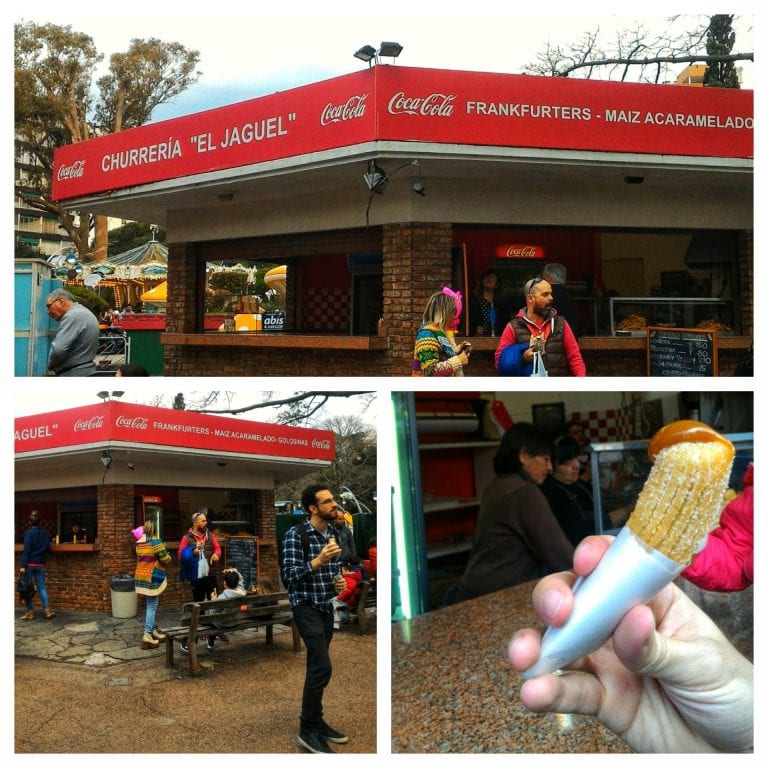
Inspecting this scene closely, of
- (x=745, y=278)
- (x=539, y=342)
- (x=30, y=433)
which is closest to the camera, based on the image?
(x=30, y=433)

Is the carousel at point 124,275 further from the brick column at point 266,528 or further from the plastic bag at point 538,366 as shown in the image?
the brick column at point 266,528

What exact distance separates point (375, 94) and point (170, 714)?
17.7 feet

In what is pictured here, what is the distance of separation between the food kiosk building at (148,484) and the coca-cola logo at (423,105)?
4.87m

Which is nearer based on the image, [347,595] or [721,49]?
[347,595]

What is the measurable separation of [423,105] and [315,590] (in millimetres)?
5251

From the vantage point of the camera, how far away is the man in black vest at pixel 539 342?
4.25m

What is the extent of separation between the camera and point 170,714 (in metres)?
2.62

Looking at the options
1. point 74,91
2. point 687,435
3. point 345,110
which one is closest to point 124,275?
point 74,91

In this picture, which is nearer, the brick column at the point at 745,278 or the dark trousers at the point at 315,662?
the dark trousers at the point at 315,662

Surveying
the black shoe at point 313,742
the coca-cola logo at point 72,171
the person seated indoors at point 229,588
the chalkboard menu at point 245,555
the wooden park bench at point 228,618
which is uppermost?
the coca-cola logo at point 72,171

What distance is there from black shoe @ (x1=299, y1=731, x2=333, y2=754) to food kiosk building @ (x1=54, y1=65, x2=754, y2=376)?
Result: 5.19m

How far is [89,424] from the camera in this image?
265cm

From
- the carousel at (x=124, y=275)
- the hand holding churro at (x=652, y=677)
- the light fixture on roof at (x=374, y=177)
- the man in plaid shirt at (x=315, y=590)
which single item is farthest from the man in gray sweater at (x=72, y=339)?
the carousel at (x=124, y=275)

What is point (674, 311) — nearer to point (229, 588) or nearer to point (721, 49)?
point (721, 49)
